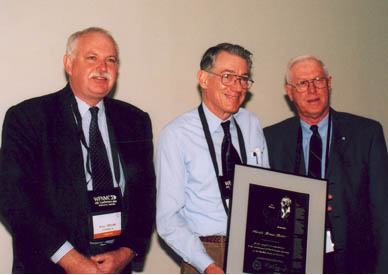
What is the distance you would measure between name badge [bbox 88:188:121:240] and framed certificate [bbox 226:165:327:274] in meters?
0.69

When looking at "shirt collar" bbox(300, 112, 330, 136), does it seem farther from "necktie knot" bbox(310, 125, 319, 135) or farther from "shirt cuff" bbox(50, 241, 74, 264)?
"shirt cuff" bbox(50, 241, 74, 264)

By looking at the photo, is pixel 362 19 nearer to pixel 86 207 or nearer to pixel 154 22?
pixel 154 22

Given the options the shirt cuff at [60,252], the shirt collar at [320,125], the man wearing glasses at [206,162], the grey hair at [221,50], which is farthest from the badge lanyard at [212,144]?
the shirt cuff at [60,252]

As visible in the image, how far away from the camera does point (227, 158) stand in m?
2.63

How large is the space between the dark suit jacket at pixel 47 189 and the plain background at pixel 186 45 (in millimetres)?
602

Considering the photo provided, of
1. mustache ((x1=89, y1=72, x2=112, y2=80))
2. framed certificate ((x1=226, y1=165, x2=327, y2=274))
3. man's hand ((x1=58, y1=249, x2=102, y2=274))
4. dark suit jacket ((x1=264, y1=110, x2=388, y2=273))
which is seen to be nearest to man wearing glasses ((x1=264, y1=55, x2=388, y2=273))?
dark suit jacket ((x1=264, y1=110, x2=388, y2=273))

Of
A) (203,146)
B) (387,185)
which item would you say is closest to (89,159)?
(203,146)

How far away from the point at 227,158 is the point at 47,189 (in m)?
1.08

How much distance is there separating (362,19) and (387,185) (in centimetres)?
238

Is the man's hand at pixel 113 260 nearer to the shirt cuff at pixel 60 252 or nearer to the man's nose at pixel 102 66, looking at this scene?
the shirt cuff at pixel 60 252

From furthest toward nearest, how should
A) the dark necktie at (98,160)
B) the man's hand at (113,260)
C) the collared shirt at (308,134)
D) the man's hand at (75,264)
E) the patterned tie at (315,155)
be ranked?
the collared shirt at (308,134) → the patterned tie at (315,155) → the dark necktie at (98,160) → the man's hand at (113,260) → the man's hand at (75,264)

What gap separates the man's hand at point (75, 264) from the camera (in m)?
2.27

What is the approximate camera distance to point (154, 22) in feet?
11.2

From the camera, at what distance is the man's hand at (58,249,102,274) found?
227cm
